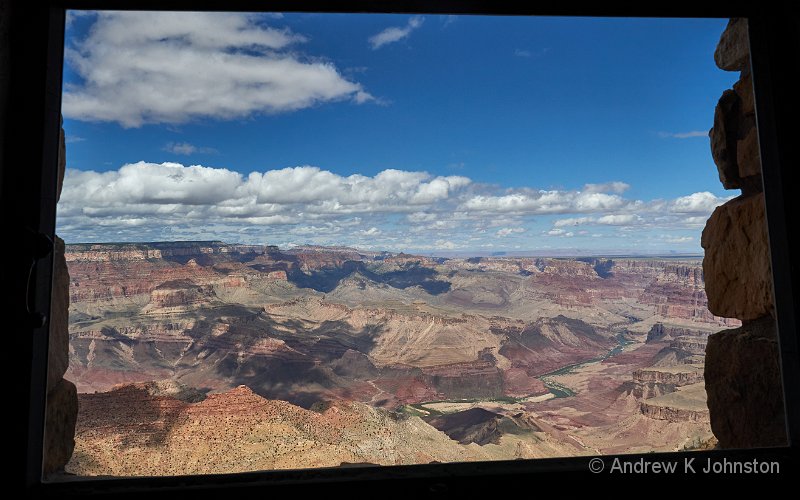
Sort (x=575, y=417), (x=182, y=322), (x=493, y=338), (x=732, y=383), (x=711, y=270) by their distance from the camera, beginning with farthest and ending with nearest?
1. (x=493, y=338)
2. (x=182, y=322)
3. (x=575, y=417)
4. (x=711, y=270)
5. (x=732, y=383)

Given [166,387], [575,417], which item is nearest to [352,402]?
[166,387]

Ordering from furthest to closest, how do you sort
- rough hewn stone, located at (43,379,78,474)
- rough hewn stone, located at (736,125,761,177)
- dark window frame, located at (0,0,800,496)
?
rough hewn stone, located at (736,125,761,177), rough hewn stone, located at (43,379,78,474), dark window frame, located at (0,0,800,496)

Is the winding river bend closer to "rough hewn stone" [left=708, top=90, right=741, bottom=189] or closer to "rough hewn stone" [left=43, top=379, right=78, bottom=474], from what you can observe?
"rough hewn stone" [left=708, top=90, right=741, bottom=189]

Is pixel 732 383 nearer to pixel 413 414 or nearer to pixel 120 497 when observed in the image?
pixel 120 497

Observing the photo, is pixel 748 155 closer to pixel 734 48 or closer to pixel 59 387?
pixel 734 48

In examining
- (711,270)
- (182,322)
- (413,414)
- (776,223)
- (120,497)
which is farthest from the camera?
(182,322)
